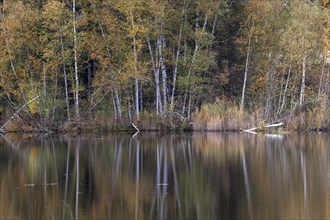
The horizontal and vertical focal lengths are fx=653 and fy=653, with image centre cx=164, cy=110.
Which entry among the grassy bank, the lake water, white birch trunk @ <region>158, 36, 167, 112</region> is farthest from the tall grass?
the lake water

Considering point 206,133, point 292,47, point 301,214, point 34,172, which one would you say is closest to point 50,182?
point 34,172

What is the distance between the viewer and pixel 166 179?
1497cm

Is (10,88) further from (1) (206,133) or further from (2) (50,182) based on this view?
(2) (50,182)

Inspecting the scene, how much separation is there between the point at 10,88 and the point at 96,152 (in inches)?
412

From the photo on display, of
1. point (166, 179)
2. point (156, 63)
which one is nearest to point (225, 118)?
point (156, 63)

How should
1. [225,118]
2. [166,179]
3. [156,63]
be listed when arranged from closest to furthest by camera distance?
1. [166,179]
2. [225,118]
3. [156,63]

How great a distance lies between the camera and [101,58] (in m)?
30.3

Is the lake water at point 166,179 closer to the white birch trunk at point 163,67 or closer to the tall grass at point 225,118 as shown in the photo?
the tall grass at point 225,118

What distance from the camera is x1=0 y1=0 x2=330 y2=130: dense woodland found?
29844mm

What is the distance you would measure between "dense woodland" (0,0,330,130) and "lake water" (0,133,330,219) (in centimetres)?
553

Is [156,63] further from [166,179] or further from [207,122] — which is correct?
[166,179]

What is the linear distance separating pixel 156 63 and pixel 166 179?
16.3 metres

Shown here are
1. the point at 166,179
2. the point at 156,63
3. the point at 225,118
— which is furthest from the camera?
the point at 156,63

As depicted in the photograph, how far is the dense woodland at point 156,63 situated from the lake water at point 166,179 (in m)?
5.53
